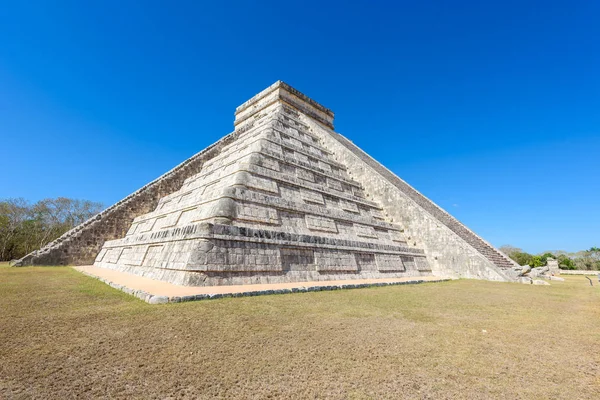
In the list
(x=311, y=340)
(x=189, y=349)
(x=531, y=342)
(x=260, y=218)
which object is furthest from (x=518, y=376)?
(x=260, y=218)

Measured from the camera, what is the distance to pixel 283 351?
2.89m

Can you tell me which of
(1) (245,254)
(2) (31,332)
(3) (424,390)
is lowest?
(3) (424,390)

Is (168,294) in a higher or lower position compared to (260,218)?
lower

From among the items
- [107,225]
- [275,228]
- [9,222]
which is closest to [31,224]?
[9,222]

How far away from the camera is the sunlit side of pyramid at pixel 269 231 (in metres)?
6.64

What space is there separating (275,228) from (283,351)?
18.9 ft

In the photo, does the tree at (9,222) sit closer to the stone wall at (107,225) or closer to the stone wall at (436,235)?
the stone wall at (107,225)

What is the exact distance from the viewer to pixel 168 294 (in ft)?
16.1

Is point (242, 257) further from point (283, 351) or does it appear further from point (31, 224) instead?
point (31, 224)

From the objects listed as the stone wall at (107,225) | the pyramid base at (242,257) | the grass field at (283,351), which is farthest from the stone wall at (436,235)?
the stone wall at (107,225)

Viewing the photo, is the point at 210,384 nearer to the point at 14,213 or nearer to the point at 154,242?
the point at 154,242

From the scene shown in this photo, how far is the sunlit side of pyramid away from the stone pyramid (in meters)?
0.03

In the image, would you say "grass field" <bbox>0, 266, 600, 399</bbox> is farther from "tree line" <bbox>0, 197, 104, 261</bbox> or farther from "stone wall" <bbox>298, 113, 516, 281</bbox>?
"tree line" <bbox>0, 197, 104, 261</bbox>

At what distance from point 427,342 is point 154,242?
725 centimetres
